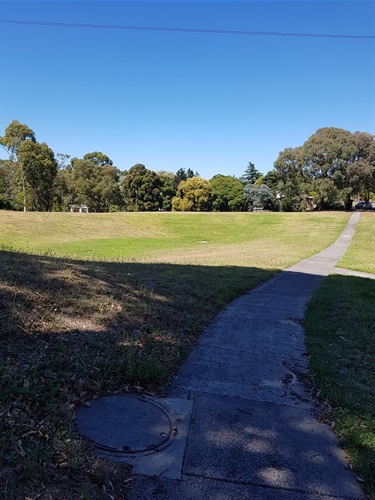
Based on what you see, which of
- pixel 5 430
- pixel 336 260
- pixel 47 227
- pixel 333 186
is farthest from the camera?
pixel 333 186

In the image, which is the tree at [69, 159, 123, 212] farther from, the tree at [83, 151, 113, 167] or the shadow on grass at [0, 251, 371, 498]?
the shadow on grass at [0, 251, 371, 498]

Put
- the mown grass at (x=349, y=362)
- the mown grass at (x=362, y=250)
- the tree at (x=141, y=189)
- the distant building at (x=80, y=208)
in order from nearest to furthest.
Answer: the mown grass at (x=349, y=362), the mown grass at (x=362, y=250), the distant building at (x=80, y=208), the tree at (x=141, y=189)

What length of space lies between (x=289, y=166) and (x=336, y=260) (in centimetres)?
3735

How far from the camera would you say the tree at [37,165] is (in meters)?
42.4

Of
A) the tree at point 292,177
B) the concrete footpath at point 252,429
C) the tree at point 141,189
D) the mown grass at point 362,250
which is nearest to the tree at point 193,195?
the tree at point 141,189

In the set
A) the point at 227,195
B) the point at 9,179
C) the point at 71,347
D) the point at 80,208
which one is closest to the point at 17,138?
the point at 9,179

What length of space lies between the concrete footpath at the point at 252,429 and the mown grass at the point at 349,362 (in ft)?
0.44

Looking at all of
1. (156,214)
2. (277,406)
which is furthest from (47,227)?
(277,406)

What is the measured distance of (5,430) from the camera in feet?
8.02

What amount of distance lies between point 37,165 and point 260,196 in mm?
36315

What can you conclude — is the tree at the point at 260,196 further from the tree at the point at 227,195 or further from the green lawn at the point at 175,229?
the green lawn at the point at 175,229

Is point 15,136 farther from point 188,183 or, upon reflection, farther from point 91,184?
point 188,183

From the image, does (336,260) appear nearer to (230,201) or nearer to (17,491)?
(17,491)

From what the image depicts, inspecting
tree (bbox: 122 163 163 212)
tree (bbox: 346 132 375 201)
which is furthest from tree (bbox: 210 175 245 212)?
tree (bbox: 346 132 375 201)
